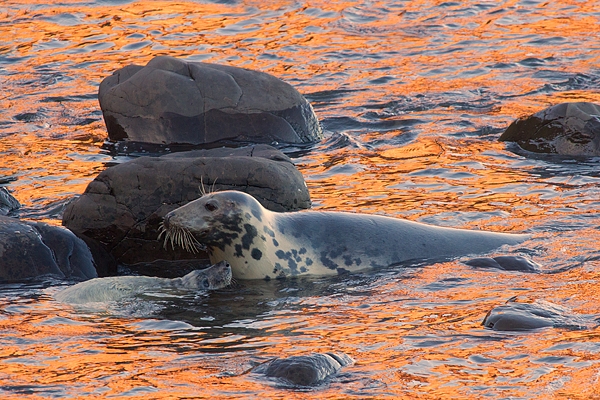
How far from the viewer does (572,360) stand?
17.4 ft

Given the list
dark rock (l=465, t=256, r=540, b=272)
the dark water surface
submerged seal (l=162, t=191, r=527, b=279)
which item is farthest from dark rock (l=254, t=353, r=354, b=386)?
dark rock (l=465, t=256, r=540, b=272)

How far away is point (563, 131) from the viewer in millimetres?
11258

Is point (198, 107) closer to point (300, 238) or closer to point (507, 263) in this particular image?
point (300, 238)

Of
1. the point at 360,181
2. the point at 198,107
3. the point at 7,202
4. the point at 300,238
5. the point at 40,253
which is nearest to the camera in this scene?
the point at 40,253

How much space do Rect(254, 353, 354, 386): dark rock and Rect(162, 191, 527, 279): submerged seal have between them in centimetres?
214

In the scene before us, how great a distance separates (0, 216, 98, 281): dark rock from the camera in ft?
24.2

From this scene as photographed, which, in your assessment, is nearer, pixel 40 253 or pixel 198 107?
pixel 40 253

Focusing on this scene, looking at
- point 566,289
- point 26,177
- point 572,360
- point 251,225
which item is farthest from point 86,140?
point 572,360

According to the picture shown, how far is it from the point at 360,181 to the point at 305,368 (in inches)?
206

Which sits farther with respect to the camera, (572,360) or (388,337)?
(388,337)

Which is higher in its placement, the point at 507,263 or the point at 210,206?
the point at 210,206

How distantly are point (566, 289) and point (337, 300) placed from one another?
58.7 inches

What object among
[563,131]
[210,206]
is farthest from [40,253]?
[563,131]

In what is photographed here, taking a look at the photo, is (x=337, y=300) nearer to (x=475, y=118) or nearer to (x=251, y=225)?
(x=251, y=225)
